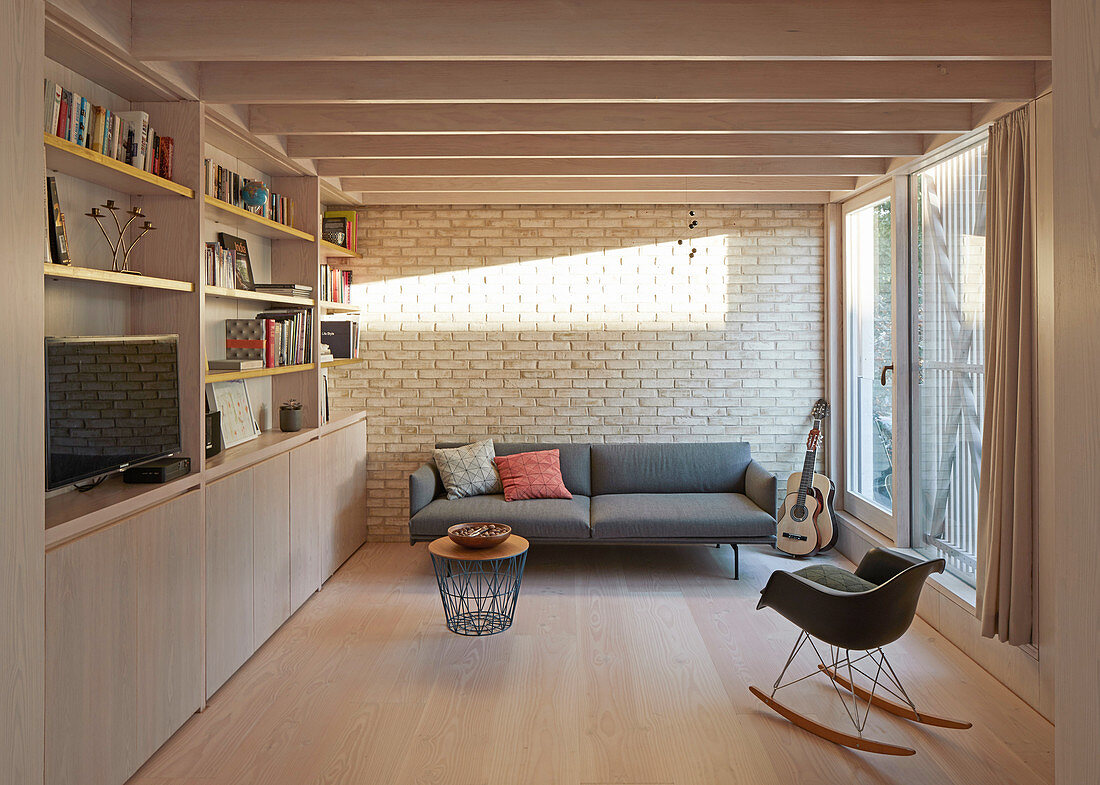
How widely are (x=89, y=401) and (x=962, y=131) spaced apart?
13.1 feet

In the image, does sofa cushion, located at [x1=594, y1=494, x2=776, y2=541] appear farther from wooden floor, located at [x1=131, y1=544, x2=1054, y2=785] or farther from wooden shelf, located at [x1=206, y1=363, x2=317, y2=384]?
wooden shelf, located at [x1=206, y1=363, x2=317, y2=384]

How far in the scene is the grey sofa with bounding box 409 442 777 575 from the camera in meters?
5.02

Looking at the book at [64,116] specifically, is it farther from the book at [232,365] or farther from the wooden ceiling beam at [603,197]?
the wooden ceiling beam at [603,197]

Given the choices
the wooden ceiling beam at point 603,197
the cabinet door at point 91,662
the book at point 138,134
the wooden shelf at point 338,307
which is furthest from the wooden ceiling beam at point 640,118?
the cabinet door at point 91,662

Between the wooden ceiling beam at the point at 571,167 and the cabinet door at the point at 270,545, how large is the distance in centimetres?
188

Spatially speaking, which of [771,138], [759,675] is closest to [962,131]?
[771,138]

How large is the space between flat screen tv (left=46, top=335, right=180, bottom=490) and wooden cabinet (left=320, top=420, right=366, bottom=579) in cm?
188

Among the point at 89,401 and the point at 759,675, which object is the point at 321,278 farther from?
the point at 759,675

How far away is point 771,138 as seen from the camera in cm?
434

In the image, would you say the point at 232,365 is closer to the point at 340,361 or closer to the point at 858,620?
the point at 340,361

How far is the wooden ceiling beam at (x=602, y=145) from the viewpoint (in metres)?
4.22

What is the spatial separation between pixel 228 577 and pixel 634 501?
283cm

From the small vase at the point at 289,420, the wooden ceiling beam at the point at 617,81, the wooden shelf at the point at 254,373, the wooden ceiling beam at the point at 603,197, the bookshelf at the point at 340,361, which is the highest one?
the wooden ceiling beam at the point at 603,197

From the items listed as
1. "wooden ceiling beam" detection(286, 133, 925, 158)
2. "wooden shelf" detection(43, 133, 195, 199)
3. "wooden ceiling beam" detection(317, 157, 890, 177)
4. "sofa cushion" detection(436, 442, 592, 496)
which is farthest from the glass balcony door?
"wooden shelf" detection(43, 133, 195, 199)
